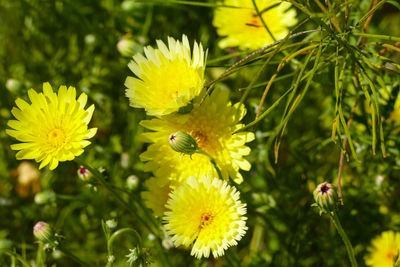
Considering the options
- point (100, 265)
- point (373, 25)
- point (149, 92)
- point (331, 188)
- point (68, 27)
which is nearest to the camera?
point (331, 188)

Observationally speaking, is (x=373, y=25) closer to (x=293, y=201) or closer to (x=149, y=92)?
(x=293, y=201)

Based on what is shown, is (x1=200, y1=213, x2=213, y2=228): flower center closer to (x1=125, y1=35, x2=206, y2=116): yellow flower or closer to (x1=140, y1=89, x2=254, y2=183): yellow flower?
(x1=140, y1=89, x2=254, y2=183): yellow flower

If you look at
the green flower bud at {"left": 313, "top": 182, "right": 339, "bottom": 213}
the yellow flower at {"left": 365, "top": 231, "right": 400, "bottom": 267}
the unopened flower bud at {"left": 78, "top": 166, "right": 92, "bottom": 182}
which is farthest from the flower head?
the yellow flower at {"left": 365, "top": 231, "right": 400, "bottom": 267}

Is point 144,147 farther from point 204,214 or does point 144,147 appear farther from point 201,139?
point 204,214

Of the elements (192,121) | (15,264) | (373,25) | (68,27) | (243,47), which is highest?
(373,25)

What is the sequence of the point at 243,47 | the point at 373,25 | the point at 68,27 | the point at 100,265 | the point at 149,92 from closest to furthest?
the point at 149,92
the point at 243,47
the point at 100,265
the point at 373,25
the point at 68,27

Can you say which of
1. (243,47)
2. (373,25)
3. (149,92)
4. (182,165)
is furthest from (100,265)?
(373,25)

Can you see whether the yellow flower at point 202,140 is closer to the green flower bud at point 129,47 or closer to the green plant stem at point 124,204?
the green plant stem at point 124,204
